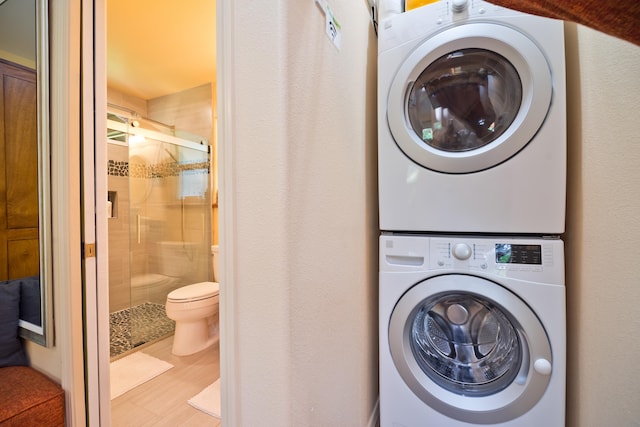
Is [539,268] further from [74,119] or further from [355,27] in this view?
[74,119]

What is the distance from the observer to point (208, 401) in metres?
1.41

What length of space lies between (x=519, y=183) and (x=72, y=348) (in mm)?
1775

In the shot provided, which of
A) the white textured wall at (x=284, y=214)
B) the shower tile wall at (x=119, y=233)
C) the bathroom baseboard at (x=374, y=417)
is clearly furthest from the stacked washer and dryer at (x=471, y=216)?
the shower tile wall at (x=119, y=233)

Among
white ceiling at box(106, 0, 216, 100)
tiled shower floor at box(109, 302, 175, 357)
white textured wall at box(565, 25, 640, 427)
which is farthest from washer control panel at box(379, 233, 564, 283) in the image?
tiled shower floor at box(109, 302, 175, 357)

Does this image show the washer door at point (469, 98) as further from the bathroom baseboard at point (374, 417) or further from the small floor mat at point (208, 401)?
the small floor mat at point (208, 401)

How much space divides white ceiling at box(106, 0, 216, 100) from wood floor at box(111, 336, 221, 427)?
2.43 metres

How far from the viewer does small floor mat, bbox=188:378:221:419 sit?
1.34m

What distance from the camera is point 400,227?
1.06 m

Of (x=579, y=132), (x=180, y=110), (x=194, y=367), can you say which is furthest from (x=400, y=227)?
(x=180, y=110)

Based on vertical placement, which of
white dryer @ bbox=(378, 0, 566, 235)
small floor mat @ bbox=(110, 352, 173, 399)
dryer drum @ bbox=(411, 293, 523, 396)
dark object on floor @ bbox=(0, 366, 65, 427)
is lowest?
small floor mat @ bbox=(110, 352, 173, 399)

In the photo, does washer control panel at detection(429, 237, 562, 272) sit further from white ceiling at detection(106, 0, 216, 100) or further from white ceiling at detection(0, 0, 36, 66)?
white ceiling at detection(106, 0, 216, 100)

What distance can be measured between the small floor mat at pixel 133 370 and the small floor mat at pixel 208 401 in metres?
0.42

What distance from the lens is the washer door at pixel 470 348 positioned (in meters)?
0.84

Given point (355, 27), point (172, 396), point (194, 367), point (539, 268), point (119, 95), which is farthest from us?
point (119, 95)
